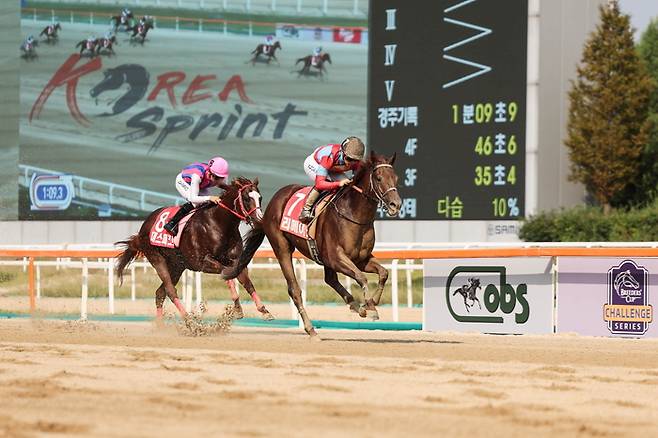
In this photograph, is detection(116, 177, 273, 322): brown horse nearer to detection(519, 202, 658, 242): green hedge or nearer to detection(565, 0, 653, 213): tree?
detection(519, 202, 658, 242): green hedge

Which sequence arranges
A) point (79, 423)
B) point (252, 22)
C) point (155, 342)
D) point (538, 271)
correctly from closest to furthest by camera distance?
point (79, 423)
point (155, 342)
point (538, 271)
point (252, 22)

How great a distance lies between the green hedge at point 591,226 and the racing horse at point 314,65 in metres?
5.84

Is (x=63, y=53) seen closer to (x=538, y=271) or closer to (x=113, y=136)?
(x=113, y=136)

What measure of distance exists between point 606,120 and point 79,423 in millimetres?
19191

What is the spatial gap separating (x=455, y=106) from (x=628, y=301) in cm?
1036

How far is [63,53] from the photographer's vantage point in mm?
28000

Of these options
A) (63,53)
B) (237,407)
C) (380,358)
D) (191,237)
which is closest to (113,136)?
(63,53)

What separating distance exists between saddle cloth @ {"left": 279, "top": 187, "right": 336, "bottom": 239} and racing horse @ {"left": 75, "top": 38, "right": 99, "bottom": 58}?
58.5 feet

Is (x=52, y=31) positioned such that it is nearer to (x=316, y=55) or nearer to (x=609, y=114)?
(x=316, y=55)

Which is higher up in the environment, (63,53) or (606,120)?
(63,53)

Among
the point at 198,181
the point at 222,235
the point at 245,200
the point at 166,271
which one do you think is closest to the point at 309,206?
the point at 245,200

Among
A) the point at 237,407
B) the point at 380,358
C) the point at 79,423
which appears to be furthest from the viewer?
the point at 380,358

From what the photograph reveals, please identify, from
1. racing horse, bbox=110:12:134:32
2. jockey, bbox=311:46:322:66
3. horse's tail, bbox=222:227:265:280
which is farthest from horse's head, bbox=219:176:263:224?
racing horse, bbox=110:12:134:32

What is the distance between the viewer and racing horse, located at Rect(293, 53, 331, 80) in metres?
25.3
